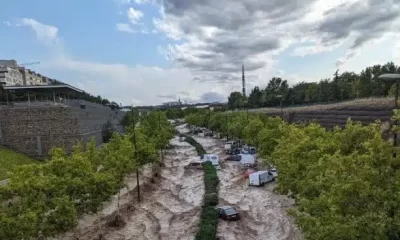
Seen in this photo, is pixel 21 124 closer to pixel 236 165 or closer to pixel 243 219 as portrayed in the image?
pixel 236 165

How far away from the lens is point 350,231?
14.6 meters

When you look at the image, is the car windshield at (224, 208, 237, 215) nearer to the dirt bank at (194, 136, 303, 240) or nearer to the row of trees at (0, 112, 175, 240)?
the dirt bank at (194, 136, 303, 240)

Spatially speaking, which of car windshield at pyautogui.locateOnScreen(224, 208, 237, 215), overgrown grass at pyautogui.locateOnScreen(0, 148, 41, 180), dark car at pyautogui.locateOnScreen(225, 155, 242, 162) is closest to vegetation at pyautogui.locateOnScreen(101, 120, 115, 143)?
overgrown grass at pyautogui.locateOnScreen(0, 148, 41, 180)

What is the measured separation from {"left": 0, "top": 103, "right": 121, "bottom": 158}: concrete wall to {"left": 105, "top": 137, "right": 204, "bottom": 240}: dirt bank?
17.5m

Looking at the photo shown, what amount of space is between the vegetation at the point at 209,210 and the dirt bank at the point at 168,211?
903 millimetres

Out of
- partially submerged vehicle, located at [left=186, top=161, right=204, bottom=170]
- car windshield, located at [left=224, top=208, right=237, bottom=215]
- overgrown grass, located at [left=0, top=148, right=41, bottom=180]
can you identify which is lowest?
partially submerged vehicle, located at [left=186, top=161, right=204, bottom=170]

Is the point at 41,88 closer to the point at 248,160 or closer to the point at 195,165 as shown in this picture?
the point at 195,165

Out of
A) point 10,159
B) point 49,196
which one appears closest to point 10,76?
point 10,159

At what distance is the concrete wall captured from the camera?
61.2 m

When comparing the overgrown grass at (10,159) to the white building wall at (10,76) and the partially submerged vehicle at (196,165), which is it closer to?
the partially submerged vehicle at (196,165)

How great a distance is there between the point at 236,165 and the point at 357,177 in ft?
165

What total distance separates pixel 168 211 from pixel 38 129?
33.2 meters

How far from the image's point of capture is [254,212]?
3772cm

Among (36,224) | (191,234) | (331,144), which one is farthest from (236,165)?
(36,224)
